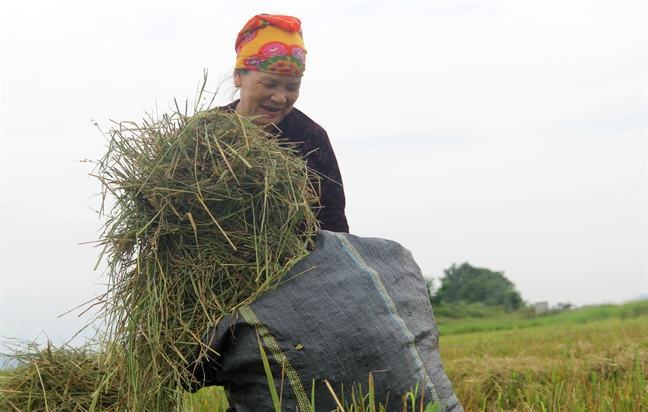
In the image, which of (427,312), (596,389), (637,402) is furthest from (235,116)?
(596,389)

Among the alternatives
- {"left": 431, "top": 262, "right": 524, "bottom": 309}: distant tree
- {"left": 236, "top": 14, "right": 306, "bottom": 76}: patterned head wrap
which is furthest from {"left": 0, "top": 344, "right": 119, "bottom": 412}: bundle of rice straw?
{"left": 431, "top": 262, "right": 524, "bottom": 309}: distant tree

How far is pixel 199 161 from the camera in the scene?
2.38m

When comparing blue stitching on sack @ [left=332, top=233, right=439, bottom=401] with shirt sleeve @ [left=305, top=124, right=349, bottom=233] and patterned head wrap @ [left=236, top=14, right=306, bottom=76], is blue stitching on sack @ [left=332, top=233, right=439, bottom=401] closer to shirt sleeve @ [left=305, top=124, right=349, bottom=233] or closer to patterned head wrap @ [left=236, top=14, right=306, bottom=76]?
shirt sleeve @ [left=305, top=124, right=349, bottom=233]

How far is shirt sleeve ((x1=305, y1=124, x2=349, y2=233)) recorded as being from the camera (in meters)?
2.96

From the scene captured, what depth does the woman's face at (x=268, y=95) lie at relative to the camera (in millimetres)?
2987

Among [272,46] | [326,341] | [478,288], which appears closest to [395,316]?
[326,341]

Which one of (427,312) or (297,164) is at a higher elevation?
(297,164)

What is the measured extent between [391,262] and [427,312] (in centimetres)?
23

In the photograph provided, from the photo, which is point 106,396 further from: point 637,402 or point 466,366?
point 466,366

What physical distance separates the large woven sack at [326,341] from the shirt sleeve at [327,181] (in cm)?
44

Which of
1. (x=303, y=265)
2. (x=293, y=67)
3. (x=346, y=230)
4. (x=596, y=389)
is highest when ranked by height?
(x=293, y=67)

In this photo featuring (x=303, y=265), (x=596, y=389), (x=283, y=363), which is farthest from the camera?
(x=596, y=389)

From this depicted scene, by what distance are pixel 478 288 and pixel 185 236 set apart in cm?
2661

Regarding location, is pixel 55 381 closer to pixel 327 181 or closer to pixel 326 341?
pixel 326 341
